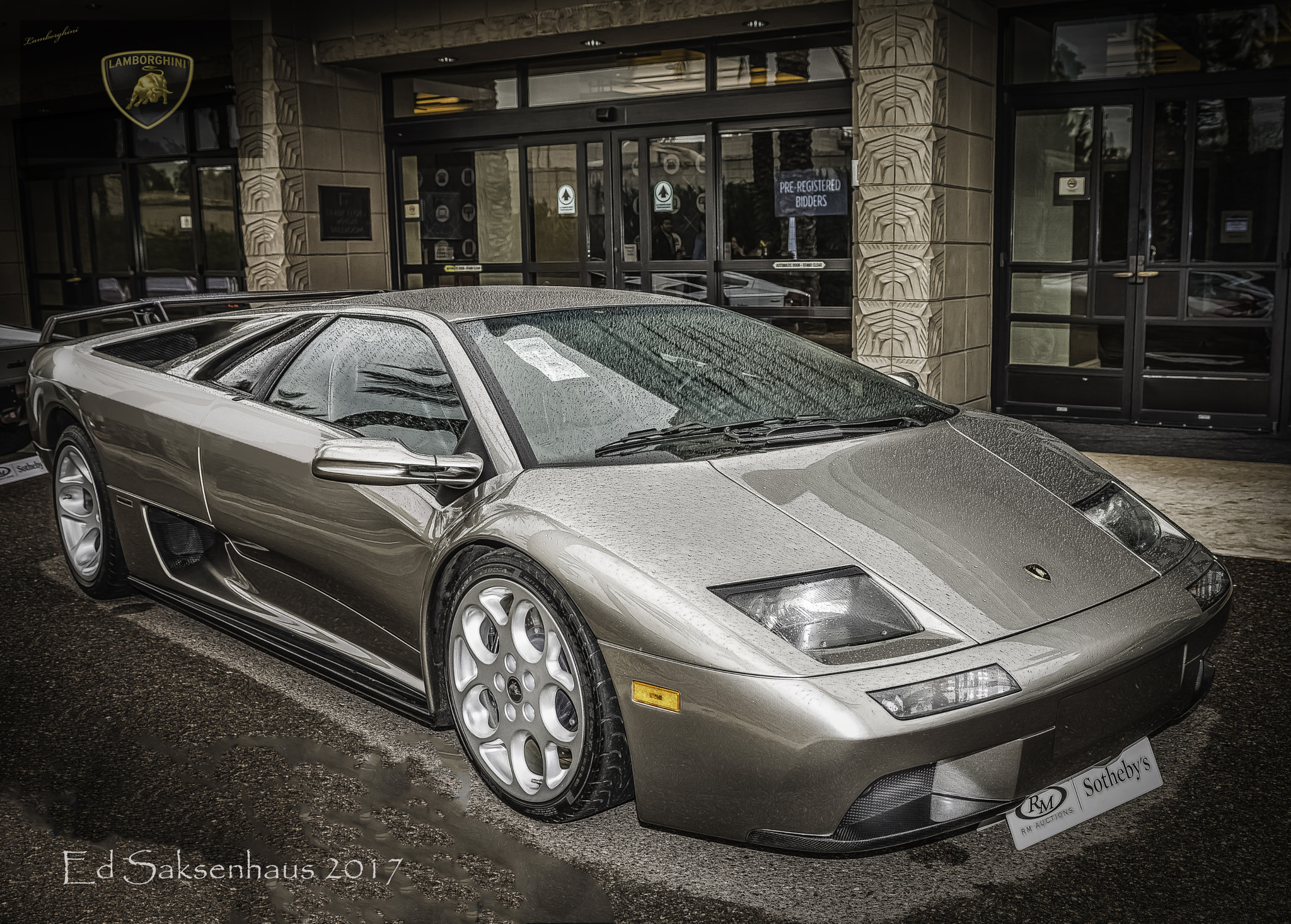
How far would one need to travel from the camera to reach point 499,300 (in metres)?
3.70

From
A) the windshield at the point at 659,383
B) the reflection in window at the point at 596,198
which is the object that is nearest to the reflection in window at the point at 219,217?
the reflection in window at the point at 596,198

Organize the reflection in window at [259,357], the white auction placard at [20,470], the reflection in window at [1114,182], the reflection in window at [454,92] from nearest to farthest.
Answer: the reflection in window at [259,357]
the white auction placard at [20,470]
the reflection in window at [1114,182]
the reflection in window at [454,92]

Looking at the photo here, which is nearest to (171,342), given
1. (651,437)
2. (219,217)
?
(651,437)

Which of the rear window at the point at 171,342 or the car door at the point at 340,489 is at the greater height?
the rear window at the point at 171,342

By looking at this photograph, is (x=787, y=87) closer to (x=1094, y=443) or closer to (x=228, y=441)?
(x=1094, y=443)

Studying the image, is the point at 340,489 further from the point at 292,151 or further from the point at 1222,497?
the point at 292,151

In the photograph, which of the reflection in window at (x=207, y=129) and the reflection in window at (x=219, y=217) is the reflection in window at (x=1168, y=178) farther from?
the reflection in window at (x=207, y=129)

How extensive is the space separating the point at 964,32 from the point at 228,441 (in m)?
6.87

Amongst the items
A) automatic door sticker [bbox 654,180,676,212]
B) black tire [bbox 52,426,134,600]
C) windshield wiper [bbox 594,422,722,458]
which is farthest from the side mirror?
automatic door sticker [bbox 654,180,676,212]

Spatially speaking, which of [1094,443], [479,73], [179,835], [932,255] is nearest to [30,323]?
[479,73]

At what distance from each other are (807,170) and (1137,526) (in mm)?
7177

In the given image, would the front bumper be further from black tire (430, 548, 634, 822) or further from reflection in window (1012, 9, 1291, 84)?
reflection in window (1012, 9, 1291, 84)

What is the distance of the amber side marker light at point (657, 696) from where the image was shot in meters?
2.48

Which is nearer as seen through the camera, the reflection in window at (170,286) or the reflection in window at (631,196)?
the reflection in window at (631,196)
